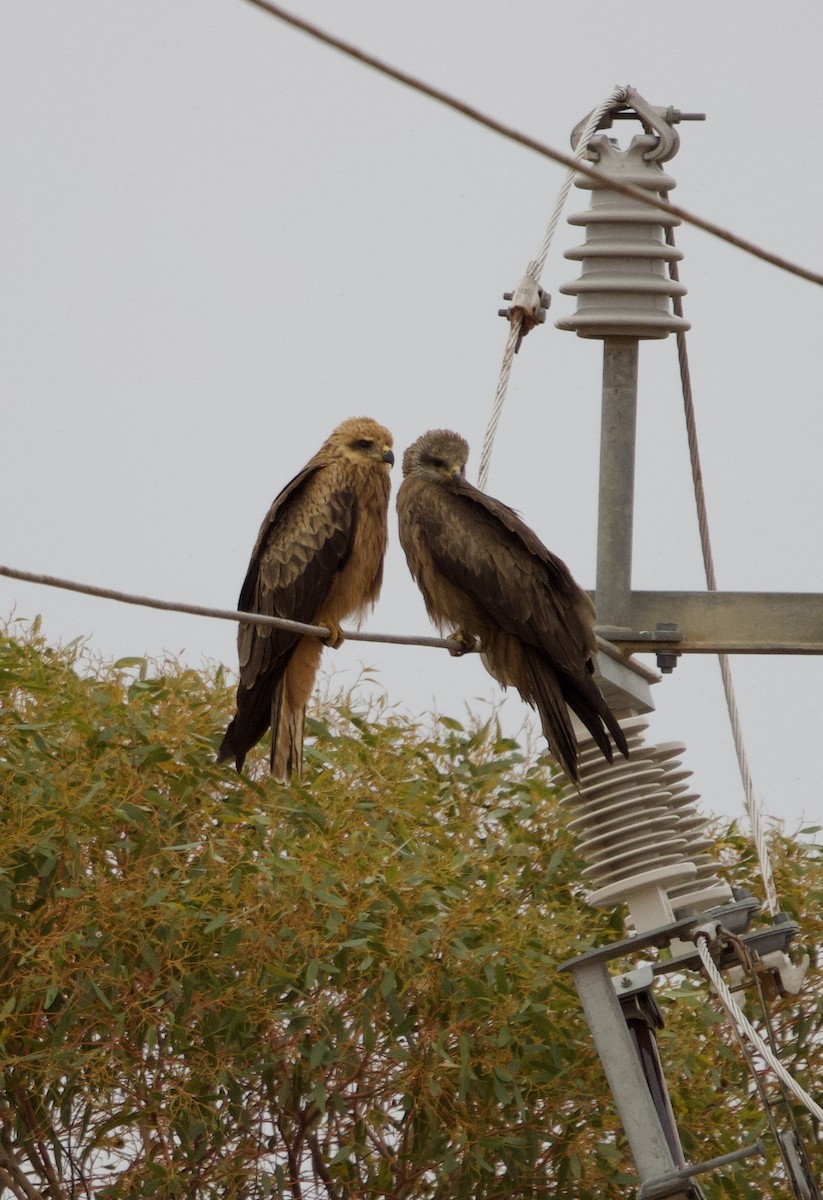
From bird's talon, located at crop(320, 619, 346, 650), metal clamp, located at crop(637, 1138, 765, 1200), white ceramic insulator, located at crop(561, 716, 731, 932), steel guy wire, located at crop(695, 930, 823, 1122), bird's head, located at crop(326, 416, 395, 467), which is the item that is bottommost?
metal clamp, located at crop(637, 1138, 765, 1200)

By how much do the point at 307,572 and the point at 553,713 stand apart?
Result: 3.54 feet

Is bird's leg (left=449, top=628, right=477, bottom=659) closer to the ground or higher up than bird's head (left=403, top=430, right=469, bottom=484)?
closer to the ground

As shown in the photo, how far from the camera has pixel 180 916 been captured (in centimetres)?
527

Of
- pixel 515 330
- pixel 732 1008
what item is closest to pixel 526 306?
pixel 515 330

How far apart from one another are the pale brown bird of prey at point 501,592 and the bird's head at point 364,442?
0.33 ft

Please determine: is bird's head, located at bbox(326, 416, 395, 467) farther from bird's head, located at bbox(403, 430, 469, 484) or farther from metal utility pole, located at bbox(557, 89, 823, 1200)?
metal utility pole, located at bbox(557, 89, 823, 1200)

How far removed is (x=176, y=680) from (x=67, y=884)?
0.88 meters

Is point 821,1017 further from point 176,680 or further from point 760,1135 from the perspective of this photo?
point 176,680

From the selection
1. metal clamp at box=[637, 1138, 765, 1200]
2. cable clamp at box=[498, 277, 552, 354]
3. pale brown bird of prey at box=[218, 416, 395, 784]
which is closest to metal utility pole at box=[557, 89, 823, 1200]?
metal clamp at box=[637, 1138, 765, 1200]

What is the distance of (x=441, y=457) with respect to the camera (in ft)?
18.7

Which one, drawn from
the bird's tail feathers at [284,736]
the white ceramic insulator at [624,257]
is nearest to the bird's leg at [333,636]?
the bird's tail feathers at [284,736]

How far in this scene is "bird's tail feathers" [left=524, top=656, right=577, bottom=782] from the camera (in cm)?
491

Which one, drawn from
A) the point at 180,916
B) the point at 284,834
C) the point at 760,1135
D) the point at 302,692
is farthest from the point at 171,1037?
the point at 760,1135

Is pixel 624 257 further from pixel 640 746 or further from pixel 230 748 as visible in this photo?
pixel 230 748
